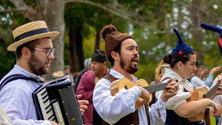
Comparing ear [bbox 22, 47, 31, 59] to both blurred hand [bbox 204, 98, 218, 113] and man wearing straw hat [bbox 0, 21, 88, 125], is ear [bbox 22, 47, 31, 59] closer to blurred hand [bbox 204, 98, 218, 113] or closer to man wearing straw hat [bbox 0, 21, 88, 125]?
man wearing straw hat [bbox 0, 21, 88, 125]

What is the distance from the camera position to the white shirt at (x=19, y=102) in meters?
2.73

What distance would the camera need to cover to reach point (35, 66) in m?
3.09

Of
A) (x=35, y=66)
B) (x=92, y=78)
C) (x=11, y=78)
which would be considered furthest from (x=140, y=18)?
(x=11, y=78)

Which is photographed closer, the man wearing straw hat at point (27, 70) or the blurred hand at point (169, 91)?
the man wearing straw hat at point (27, 70)

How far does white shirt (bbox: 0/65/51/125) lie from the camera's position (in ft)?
8.96

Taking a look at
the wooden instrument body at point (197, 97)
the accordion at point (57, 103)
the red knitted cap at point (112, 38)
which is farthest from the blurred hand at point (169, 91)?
the accordion at point (57, 103)

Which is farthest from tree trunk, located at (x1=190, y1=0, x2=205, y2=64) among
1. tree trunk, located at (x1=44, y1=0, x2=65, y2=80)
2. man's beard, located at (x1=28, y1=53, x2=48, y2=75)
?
man's beard, located at (x1=28, y1=53, x2=48, y2=75)

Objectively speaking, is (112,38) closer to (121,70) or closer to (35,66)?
(121,70)

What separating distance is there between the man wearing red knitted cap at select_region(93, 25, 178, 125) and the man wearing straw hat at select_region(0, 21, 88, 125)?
0.25 metres

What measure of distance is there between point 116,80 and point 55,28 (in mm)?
6397

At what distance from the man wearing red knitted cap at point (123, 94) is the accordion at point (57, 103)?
1.47ft

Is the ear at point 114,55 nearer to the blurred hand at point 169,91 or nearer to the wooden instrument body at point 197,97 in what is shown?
the blurred hand at point 169,91

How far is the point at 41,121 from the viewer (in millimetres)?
2742

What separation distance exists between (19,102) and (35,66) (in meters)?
0.42
